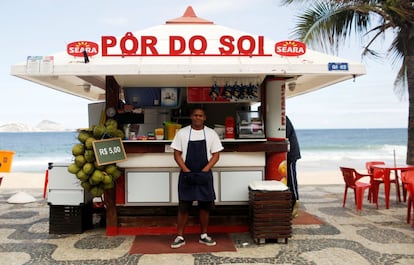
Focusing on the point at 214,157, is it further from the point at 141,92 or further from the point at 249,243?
the point at 141,92

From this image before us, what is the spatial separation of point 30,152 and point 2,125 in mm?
28718

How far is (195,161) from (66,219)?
2037 mm

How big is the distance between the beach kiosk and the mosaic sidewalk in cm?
55

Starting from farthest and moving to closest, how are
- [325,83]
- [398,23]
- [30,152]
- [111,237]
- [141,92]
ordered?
[30,152], [398,23], [325,83], [141,92], [111,237]

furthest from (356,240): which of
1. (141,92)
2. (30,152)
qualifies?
(30,152)

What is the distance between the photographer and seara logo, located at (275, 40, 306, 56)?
521 cm

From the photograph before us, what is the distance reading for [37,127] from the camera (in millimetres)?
62906

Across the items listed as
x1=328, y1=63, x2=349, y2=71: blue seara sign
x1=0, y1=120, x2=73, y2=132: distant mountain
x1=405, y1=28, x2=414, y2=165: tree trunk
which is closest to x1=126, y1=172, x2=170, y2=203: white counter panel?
x1=328, y1=63, x2=349, y2=71: blue seara sign

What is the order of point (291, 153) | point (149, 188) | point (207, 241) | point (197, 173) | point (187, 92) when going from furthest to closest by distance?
point (291, 153) < point (187, 92) < point (149, 188) < point (207, 241) < point (197, 173)

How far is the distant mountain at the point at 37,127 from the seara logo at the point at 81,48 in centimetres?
6034

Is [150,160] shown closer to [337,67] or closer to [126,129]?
[126,129]

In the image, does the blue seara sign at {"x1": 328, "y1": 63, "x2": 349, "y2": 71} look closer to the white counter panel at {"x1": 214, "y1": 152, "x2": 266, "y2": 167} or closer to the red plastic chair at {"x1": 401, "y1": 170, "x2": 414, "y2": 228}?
the white counter panel at {"x1": 214, "y1": 152, "x2": 266, "y2": 167}

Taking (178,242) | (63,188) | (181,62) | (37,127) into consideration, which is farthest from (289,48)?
(37,127)

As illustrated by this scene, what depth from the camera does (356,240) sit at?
16.6ft
